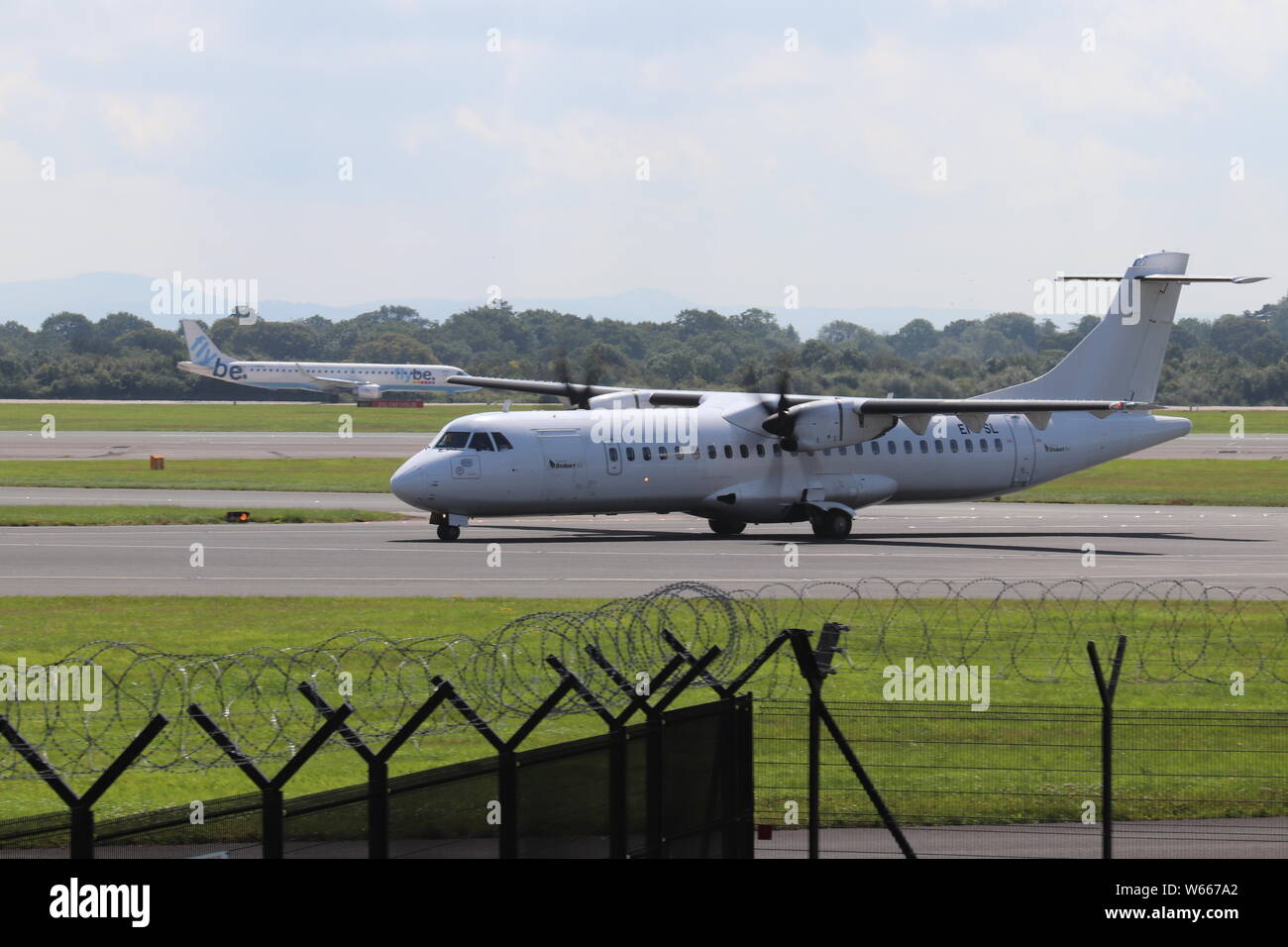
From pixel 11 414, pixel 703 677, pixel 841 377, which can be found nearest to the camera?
pixel 703 677

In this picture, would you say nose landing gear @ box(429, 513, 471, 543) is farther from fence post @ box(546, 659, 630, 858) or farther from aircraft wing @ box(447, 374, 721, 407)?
fence post @ box(546, 659, 630, 858)

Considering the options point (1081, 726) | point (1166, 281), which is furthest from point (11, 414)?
point (1081, 726)

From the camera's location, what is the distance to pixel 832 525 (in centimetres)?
4197

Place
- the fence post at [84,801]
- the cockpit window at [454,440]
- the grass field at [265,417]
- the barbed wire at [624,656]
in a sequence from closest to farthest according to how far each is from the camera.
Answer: the fence post at [84,801], the barbed wire at [624,656], the cockpit window at [454,440], the grass field at [265,417]

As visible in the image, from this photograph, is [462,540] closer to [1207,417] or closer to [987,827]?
[987,827]

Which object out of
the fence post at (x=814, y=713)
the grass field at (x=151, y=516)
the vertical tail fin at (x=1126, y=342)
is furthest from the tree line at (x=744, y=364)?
the fence post at (x=814, y=713)

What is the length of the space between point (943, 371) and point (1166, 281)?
2038cm

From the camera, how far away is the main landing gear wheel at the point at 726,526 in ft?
138

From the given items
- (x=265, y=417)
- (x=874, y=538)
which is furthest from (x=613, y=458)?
(x=265, y=417)

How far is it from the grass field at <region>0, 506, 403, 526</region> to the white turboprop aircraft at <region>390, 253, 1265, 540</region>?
6.58 m

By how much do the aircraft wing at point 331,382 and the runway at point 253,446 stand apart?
44.1m

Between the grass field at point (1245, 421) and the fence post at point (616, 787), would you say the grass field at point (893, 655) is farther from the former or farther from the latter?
the grass field at point (1245, 421)

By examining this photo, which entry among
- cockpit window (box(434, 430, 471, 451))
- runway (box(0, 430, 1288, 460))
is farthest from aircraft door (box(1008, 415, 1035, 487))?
runway (box(0, 430, 1288, 460))

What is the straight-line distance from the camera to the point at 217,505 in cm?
5153
